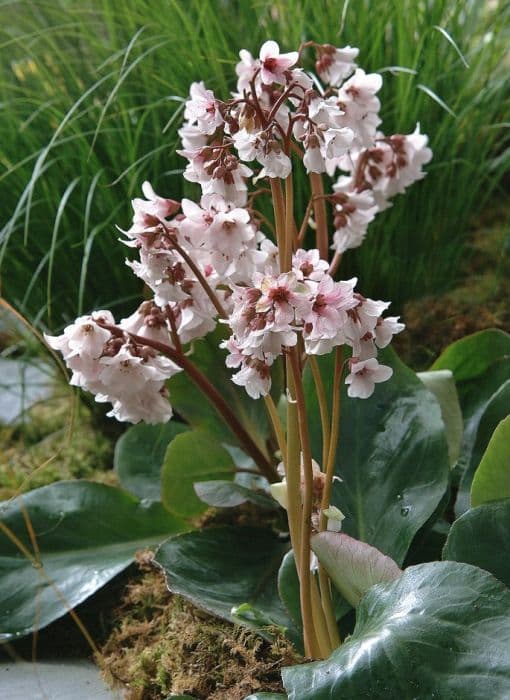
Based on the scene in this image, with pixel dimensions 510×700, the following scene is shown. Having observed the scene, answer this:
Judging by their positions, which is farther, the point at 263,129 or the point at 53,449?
the point at 53,449

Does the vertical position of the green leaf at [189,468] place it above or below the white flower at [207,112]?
below

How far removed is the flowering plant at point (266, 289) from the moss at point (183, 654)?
0.06 meters

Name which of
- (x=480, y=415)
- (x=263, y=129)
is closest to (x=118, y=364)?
(x=263, y=129)

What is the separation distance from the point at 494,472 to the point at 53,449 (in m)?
0.88

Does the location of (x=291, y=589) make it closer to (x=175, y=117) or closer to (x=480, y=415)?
(x=480, y=415)

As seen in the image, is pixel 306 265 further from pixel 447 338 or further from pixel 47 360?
pixel 47 360

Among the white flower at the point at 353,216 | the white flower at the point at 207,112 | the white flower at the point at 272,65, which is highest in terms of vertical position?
the white flower at the point at 272,65

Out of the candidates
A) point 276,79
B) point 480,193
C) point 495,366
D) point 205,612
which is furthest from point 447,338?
point 276,79

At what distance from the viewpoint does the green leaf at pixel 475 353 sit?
3.38 feet

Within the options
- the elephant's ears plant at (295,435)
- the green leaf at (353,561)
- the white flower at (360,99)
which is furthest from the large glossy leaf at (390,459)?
the white flower at (360,99)

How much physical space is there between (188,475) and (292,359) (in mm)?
Result: 349

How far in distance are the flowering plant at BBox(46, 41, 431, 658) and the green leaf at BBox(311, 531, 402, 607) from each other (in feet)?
0.05

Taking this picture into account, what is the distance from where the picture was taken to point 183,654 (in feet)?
2.85

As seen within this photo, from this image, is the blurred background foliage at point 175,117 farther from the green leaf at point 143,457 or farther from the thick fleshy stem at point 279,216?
the thick fleshy stem at point 279,216
